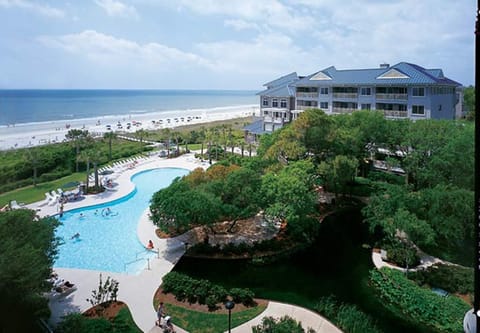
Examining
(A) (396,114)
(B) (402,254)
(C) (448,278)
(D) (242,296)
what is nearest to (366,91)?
(A) (396,114)

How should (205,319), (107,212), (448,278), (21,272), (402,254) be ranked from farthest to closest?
1. (107,212)
2. (402,254)
3. (448,278)
4. (205,319)
5. (21,272)

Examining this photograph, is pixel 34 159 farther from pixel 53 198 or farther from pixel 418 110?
pixel 418 110

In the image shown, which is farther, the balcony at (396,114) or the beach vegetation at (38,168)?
the balcony at (396,114)

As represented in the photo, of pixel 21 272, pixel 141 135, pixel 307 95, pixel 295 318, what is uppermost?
pixel 307 95

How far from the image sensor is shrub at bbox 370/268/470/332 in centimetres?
1363

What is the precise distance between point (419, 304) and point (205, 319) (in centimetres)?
852

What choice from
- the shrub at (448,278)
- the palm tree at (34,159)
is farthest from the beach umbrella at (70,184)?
the shrub at (448,278)

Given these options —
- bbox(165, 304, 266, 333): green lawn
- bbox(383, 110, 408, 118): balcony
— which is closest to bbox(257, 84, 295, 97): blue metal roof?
bbox(383, 110, 408, 118): balcony

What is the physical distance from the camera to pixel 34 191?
96.9ft

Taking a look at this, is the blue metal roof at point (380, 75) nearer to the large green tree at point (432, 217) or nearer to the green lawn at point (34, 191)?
the large green tree at point (432, 217)

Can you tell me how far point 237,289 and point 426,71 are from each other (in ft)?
113

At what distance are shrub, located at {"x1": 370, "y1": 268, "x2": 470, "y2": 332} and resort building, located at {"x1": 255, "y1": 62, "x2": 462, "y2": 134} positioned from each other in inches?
1002

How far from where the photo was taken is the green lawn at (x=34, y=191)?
1036 inches

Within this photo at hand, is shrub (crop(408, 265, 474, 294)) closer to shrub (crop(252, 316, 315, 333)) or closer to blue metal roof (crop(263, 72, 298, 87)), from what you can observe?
shrub (crop(252, 316, 315, 333))
